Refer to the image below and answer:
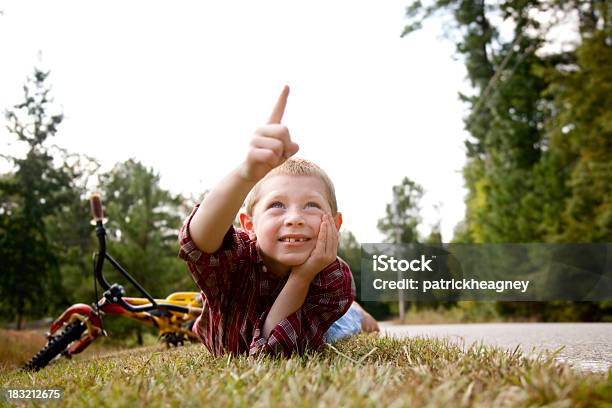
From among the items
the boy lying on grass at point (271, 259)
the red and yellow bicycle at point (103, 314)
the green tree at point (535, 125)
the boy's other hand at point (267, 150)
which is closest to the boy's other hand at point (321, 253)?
the boy lying on grass at point (271, 259)

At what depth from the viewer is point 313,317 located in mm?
2301

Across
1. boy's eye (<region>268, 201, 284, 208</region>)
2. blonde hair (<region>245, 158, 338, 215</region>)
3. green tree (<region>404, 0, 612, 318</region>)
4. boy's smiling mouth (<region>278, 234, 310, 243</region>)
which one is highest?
green tree (<region>404, 0, 612, 318</region>)

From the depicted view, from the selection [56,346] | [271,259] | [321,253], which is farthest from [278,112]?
[56,346]

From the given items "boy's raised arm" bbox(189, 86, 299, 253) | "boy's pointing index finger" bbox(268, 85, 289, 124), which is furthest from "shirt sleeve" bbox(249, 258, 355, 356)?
"boy's pointing index finger" bbox(268, 85, 289, 124)

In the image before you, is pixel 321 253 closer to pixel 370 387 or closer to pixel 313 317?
pixel 313 317

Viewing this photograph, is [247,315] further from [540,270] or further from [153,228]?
[540,270]

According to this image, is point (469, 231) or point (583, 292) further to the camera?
point (469, 231)

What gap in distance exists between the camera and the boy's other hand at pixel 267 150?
166cm

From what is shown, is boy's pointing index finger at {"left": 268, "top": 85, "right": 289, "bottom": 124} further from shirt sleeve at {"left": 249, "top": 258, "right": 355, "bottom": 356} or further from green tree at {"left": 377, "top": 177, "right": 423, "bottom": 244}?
green tree at {"left": 377, "top": 177, "right": 423, "bottom": 244}

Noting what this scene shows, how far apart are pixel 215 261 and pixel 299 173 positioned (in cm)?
51

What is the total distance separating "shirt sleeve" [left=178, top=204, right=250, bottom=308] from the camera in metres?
1.94

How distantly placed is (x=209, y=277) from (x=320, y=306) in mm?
511

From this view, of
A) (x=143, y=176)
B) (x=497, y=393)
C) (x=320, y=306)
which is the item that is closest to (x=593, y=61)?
(x=143, y=176)

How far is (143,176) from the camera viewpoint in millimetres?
12680
